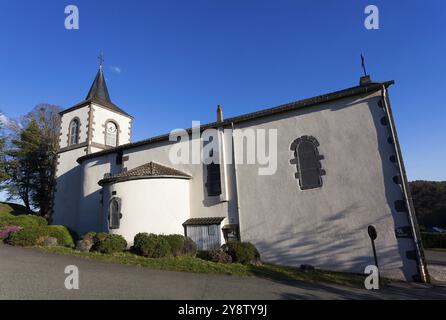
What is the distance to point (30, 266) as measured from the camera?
889cm

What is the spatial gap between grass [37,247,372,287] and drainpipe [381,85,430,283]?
77.7 inches

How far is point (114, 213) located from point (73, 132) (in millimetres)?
12689

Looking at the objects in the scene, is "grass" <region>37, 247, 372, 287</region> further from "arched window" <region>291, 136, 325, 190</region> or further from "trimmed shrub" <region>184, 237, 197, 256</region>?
"arched window" <region>291, 136, 325, 190</region>

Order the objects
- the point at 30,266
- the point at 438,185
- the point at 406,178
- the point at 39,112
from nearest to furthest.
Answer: the point at 30,266, the point at 406,178, the point at 39,112, the point at 438,185

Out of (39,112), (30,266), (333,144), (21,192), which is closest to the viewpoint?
(30,266)

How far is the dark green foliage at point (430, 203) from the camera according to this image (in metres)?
41.2

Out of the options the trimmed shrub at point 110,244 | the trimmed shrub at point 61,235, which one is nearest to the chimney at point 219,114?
the trimmed shrub at point 110,244

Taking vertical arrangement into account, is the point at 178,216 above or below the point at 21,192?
below

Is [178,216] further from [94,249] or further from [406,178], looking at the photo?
[406,178]

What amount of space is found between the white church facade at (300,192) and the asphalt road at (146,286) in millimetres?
2387

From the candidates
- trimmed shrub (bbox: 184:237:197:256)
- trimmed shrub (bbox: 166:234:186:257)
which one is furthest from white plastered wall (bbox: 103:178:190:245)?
trimmed shrub (bbox: 166:234:186:257)

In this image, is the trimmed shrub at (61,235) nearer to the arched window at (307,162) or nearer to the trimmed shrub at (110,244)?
the trimmed shrub at (110,244)
